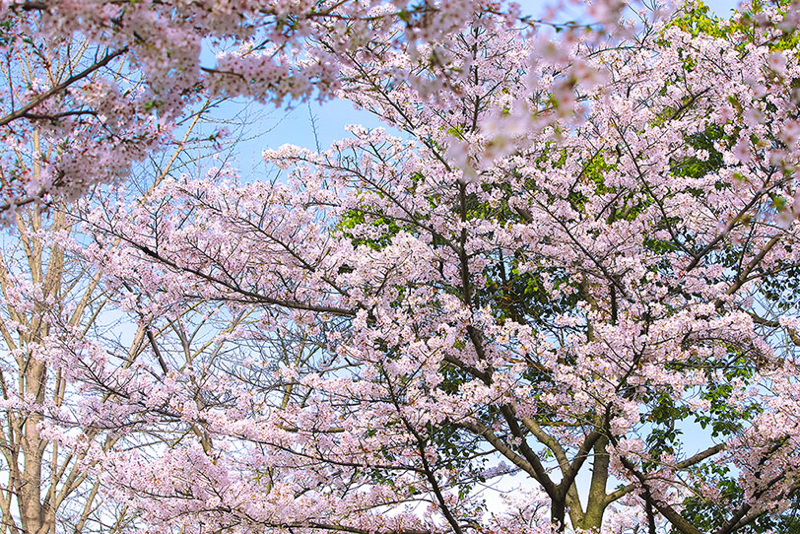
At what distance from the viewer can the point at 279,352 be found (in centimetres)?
886

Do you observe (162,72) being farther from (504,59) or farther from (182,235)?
(504,59)

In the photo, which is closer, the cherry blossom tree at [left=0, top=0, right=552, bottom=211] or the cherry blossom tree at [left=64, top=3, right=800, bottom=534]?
the cherry blossom tree at [left=0, top=0, right=552, bottom=211]

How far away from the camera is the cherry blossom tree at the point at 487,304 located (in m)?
5.91

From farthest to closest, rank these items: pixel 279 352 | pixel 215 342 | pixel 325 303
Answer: pixel 215 342, pixel 279 352, pixel 325 303

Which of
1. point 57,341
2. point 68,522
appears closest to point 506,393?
point 57,341

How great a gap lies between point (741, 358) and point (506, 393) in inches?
113

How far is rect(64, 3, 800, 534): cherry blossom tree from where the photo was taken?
5.91 meters

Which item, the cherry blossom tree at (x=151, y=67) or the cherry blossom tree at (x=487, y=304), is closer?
the cherry blossom tree at (x=151, y=67)

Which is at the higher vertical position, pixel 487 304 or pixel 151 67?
pixel 487 304

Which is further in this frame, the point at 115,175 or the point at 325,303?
the point at 325,303

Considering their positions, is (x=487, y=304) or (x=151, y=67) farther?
(x=487, y=304)

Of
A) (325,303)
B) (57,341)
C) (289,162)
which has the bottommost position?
(57,341)

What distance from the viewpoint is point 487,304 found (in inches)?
268

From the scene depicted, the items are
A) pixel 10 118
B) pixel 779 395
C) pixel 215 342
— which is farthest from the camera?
pixel 215 342
